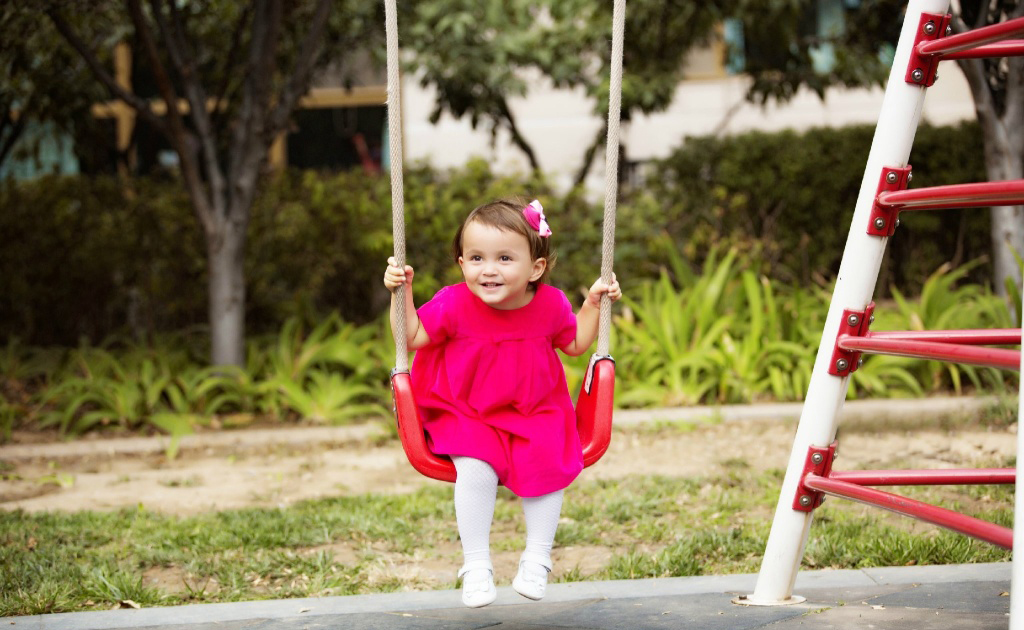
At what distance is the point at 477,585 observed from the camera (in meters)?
2.66

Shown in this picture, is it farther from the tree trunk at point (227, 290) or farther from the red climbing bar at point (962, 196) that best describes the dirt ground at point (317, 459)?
the red climbing bar at point (962, 196)

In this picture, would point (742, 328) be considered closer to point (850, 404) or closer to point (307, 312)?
point (850, 404)

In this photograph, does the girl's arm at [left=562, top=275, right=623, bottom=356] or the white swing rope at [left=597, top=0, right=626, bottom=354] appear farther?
the girl's arm at [left=562, top=275, right=623, bottom=356]

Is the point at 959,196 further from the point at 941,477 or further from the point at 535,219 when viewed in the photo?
the point at 535,219

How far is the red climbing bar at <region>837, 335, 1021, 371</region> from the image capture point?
2.24 m

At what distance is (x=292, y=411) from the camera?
641cm

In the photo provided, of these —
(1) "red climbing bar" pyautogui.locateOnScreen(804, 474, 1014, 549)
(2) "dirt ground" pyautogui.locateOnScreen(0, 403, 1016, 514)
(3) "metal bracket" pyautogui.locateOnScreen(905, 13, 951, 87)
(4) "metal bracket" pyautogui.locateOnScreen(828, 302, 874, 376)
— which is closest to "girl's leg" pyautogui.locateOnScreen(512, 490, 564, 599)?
(1) "red climbing bar" pyautogui.locateOnScreen(804, 474, 1014, 549)

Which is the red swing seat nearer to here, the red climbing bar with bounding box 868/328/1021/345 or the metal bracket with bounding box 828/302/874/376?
the metal bracket with bounding box 828/302/874/376

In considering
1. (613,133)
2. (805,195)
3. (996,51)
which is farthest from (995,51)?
(805,195)

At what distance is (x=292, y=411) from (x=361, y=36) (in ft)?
8.41

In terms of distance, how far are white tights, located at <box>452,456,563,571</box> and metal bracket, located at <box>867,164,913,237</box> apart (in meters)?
1.08

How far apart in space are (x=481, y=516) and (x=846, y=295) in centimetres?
107

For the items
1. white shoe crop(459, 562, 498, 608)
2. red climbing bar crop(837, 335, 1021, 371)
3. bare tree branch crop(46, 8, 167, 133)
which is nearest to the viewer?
red climbing bar crop(837, 335, 1021, 371)

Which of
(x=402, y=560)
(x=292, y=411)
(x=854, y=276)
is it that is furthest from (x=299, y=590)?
(x=292, y=411)
